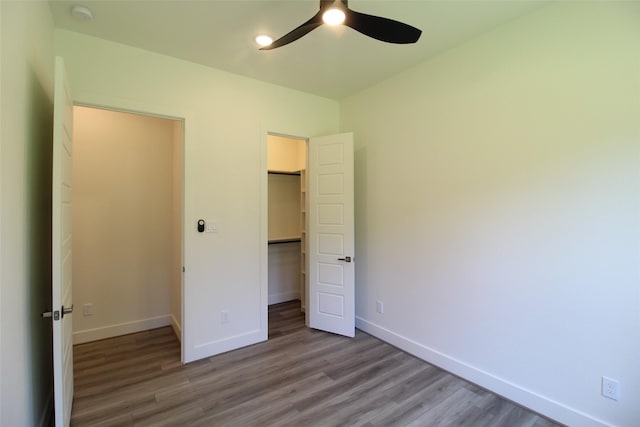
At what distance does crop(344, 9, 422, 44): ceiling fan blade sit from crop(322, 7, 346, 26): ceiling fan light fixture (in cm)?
3

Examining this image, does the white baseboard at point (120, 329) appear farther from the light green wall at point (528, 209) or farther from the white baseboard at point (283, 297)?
the light green wall at point (528, 209)

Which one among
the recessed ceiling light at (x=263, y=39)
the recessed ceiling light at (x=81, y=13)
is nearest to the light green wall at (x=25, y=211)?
the recessed ceiling light at (x=81, y=13)

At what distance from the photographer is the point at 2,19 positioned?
1.21 m

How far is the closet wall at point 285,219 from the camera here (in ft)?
15.0

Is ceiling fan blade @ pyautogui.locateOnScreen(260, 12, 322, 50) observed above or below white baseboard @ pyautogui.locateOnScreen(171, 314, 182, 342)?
above

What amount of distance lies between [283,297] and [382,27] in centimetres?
389

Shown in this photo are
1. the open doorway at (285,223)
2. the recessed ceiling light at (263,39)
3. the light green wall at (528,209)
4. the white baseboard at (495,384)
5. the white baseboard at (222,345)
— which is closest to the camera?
the light green wall at (528,209)

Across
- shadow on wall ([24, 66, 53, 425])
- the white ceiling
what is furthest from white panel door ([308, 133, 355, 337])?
shadow on wall ([24, 66, 53, 425])

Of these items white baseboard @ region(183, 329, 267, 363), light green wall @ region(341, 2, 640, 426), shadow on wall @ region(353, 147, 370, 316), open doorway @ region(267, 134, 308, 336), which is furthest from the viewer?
open doorway @ region(267, 134, 308, 336)

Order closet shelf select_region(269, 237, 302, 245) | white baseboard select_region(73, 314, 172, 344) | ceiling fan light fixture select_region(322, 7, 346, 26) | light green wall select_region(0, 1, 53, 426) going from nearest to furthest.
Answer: light green wall select_region(0, 1, 53, 426) < ceiling fan light fixture select_region(322, 7, 346, 26) < white baseboard select_region(73, 314, 172, 344) < closet shelf select_region(269, 237, 302, 245)

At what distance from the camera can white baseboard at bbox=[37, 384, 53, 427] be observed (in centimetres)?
186

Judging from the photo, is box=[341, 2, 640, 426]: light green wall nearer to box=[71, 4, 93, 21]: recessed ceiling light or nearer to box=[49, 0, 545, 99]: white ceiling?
box=[49, 0, 545, 99]: white ceiling

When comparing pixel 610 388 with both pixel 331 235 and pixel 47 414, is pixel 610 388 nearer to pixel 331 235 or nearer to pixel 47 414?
pixel 331 235

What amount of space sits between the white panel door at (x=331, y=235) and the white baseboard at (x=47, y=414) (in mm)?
2321
